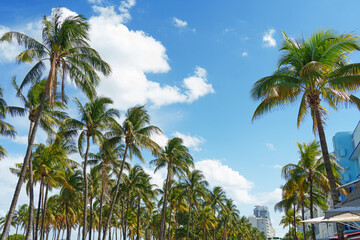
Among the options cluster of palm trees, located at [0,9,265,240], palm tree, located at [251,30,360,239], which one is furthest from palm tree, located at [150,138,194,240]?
palm tree, located at [251,30,360,239]

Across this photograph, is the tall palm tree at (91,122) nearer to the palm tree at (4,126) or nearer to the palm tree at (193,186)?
the palm tree at (4,126)

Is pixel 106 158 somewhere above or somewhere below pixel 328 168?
above

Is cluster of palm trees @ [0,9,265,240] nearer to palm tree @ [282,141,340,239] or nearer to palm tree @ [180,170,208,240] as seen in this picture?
palm tree @ [180,170,208,240]

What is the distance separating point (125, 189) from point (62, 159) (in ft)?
47.9

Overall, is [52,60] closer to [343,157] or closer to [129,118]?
[129,118]

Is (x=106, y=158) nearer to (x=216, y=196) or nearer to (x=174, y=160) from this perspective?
(x=174, y=160)

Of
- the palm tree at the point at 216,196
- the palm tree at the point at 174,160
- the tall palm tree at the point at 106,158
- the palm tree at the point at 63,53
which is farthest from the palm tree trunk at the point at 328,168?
the palm tree at the point at 216,196

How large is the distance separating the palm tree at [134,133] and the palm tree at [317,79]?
1461 centimetres

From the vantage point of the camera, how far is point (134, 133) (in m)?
28.3

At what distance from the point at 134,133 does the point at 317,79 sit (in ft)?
58.6

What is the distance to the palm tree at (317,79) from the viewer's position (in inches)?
492

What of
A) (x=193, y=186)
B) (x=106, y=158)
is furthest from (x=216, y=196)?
(x=106, y=158)

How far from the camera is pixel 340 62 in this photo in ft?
45.7

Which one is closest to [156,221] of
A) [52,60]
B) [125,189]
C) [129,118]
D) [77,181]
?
[125,189]
